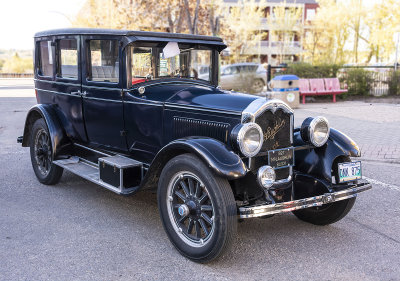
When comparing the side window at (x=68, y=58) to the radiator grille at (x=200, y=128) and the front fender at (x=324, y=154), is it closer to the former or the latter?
the radiator grille at (x=200, y=128)

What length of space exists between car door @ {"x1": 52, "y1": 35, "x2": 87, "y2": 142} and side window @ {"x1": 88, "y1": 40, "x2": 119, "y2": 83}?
0.23 metres

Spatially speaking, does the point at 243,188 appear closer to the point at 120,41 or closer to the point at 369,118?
the point at 120,41

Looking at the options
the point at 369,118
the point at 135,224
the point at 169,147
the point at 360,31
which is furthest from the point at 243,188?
the point at 360,31

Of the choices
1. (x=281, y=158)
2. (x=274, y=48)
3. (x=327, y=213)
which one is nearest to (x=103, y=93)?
(x=281, y=158)

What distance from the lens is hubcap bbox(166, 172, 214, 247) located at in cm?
348

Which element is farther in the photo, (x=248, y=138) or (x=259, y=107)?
(x=259, y=107)

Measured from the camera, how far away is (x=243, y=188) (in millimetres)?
3752

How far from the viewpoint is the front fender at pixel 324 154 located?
405 centimetres

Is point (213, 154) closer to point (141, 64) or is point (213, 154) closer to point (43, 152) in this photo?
point (141, 64)

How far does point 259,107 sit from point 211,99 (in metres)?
0.54

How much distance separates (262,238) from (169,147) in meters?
1.25

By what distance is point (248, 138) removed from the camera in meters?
3.54

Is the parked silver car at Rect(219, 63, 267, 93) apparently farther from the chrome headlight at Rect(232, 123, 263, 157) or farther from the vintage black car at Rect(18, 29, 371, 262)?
the chrome headlight at Rect(232, 123, 263, 157)

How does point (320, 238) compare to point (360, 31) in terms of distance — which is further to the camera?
point (360, 31)
